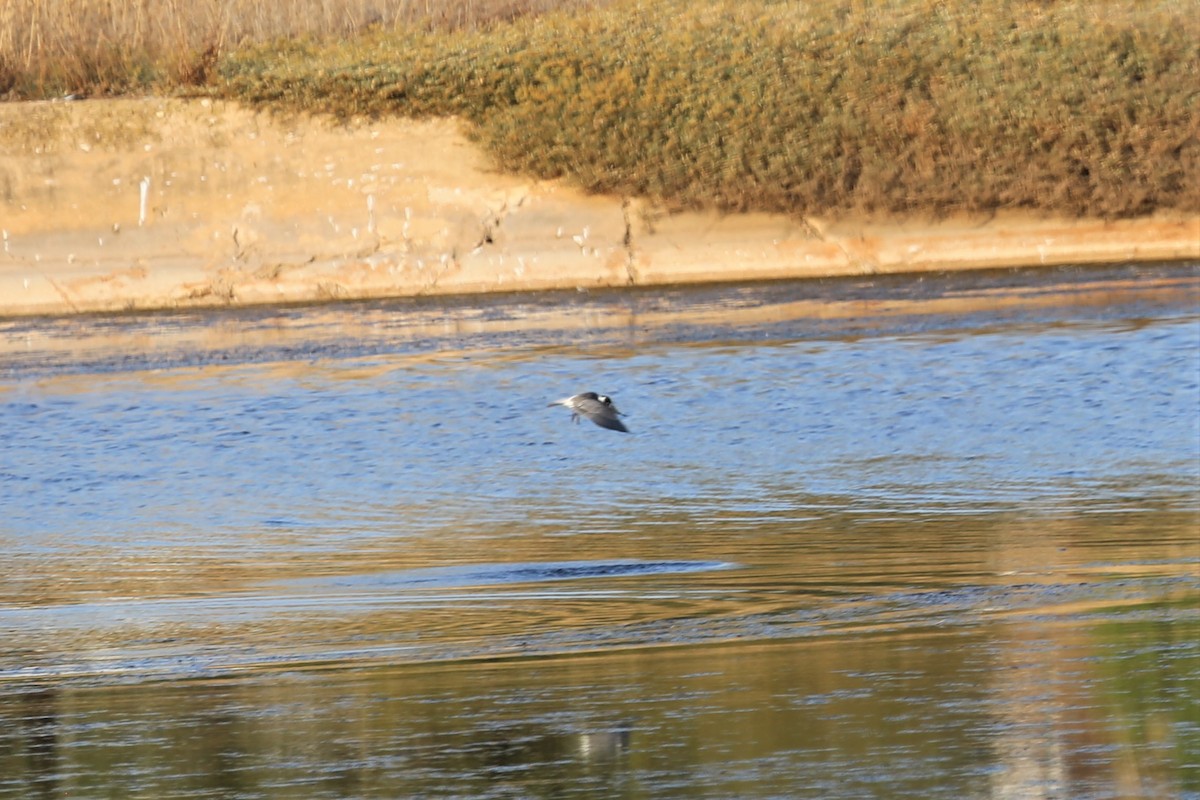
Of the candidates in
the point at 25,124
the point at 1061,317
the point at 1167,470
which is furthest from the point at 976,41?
the point at 1167,470

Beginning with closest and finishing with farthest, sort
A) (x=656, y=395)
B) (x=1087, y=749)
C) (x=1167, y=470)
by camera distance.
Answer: (x=1087, y=749) → (x=1167, y=470) → (x=656, y=395)

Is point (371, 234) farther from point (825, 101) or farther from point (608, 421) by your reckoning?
point (608, 421)

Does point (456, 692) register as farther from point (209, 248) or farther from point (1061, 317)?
point (209, 248)

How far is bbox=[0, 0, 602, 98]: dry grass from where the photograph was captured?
18.6 m

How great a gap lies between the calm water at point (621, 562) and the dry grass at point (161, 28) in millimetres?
4711

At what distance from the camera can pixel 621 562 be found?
750 cm

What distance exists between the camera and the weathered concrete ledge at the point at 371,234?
669 inches

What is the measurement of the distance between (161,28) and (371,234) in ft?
11.9

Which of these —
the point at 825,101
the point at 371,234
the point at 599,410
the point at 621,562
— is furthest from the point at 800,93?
the point at 621,562

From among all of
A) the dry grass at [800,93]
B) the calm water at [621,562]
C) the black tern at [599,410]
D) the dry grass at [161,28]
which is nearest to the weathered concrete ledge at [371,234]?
the dry grass at [800,93]

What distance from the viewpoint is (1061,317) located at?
14.2 m

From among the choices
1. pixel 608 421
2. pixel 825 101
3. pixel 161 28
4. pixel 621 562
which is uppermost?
pixel 161 28

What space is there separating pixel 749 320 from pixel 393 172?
13.7 ft

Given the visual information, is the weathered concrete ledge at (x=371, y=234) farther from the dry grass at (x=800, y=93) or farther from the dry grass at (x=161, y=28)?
the dry grass at (x=161, y=28)
